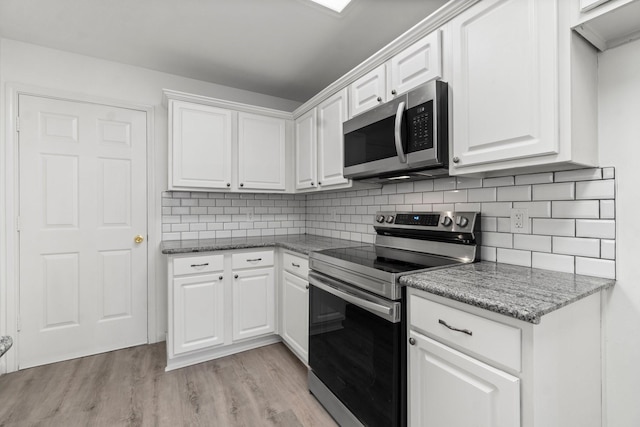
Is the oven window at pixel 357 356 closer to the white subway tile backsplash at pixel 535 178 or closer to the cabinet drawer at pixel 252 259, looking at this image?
the cabinet drawer at pixel 252 259

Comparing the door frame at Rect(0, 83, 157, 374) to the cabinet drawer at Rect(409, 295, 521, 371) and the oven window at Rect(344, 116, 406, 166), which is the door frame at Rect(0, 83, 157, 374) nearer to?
the oven window at Rect(344, 116, 406, 166)

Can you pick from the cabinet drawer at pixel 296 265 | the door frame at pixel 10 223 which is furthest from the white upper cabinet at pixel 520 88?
the door frame at pixel 10 223

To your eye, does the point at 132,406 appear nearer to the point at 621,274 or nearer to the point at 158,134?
the point at 158,134

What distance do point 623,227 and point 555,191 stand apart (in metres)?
0.27

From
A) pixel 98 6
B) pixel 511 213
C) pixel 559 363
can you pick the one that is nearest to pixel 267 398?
pixel 559 363

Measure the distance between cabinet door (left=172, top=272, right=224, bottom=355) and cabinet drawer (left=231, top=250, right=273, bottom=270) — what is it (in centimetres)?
Result: 16

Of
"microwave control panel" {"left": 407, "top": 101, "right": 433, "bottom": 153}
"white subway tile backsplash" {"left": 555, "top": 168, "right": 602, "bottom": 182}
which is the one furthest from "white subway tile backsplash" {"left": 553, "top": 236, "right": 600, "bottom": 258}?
"microwave control panel" {"left": 407, "top": 101, "right": 433, "bottom": 153}

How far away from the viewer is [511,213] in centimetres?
152

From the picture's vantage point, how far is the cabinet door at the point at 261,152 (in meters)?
2.75

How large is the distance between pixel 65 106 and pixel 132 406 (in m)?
2.28

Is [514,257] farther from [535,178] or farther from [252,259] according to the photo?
[252,259]

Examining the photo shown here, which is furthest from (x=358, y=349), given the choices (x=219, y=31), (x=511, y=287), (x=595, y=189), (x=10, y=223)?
(x=10, y=223)

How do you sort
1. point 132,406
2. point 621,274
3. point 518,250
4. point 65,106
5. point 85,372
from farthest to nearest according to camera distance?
point 65,106 → point 85,372 → point 132,406 → point 518,250 → point 621,274

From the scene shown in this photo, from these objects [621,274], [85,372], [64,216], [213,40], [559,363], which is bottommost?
[85,372]
